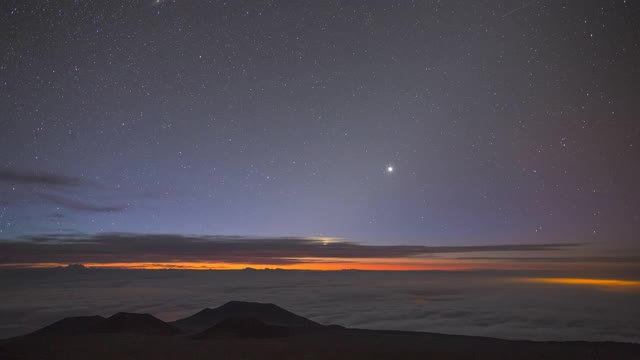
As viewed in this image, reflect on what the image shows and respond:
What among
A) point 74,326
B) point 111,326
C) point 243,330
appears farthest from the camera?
point 74,326

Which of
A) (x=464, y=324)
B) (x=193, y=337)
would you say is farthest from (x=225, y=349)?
(x=464, y=324)

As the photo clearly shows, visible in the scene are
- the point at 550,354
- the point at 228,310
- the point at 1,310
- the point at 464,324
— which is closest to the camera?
the point at 550,354

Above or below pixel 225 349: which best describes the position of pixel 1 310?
below

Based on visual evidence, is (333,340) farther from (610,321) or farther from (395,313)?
(610,321)

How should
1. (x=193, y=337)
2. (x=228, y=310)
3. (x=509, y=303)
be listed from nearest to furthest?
(x=193, y=337) → (x=228, y=310) → (x=509, y=303)

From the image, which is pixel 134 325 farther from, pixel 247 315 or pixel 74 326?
pixel 247 315

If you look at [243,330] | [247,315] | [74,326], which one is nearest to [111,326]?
[74,326]

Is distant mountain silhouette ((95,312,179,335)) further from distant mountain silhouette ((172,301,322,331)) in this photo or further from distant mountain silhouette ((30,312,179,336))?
distant mountain silhouette ((172,301,322,331))
